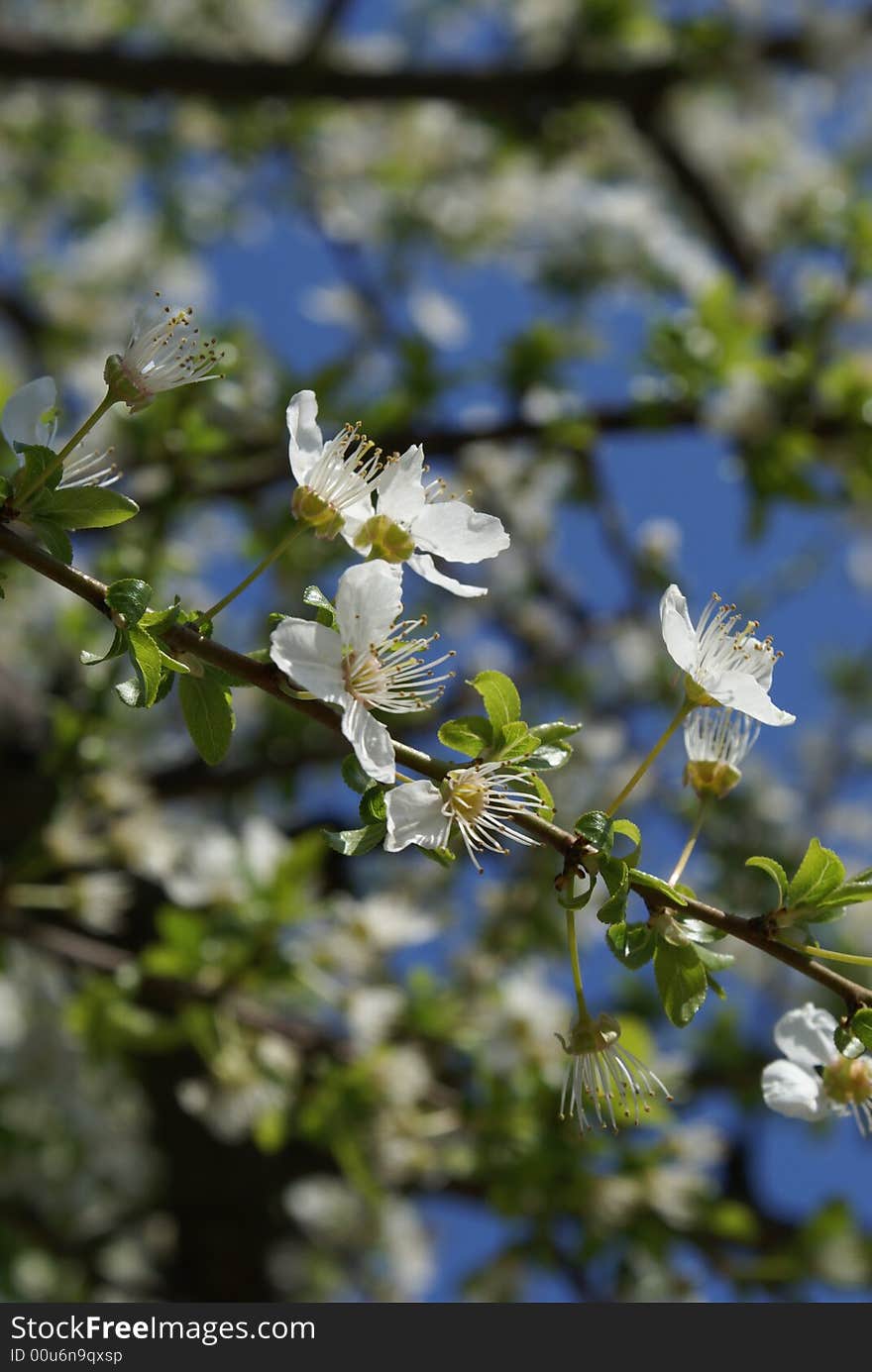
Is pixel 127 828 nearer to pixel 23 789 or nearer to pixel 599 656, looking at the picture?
pixel 23 789

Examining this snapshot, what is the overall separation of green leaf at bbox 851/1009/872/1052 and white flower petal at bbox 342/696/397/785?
0.34 meters

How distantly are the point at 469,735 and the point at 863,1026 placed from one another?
311 mm

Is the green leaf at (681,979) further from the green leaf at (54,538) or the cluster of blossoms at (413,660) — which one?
the green leaf at (54,538)

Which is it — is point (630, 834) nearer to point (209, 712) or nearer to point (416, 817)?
point (416, 817)

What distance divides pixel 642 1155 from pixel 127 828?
A: 90 centimetres

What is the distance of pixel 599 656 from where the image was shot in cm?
362

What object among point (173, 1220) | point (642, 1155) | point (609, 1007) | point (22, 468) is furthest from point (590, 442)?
point (173, 1220)

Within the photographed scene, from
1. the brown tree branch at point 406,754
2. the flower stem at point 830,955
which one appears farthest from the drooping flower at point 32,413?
the flower stem at point 830,955

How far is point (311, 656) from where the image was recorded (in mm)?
784

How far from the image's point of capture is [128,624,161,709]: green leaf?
2.55 ft

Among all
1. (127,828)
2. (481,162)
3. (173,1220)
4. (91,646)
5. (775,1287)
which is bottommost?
(775,1287)

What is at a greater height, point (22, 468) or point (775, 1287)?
point (22, 468)

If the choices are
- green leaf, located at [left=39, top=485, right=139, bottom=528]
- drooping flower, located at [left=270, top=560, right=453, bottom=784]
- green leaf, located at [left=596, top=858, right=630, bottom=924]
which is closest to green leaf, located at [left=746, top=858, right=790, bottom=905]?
green leaf, located at [left=596, top=858, right=630, bottom=924]

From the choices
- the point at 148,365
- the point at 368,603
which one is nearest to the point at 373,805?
the point at 368,603
